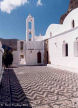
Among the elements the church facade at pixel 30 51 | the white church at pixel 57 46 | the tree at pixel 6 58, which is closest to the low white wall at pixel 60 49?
the white church at pixel 57 46

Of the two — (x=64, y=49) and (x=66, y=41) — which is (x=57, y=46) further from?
(x=66, y=41)

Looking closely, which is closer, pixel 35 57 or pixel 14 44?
pixel 35 57

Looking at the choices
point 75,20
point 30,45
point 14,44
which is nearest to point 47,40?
point 30,45

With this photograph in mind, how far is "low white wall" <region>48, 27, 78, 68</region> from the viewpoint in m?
13.0

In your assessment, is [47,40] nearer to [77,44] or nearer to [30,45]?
[30,45]

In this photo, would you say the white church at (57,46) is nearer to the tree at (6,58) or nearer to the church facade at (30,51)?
the church facade at (30,51)

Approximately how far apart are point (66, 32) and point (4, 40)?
111 feet

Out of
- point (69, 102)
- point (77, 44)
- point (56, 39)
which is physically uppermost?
point (56, 39)

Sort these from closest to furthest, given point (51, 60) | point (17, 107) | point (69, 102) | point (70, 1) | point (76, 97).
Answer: point (17, 107)
point (69, 102)
point (76, 97)
point (51, 60)
point (70, 1)

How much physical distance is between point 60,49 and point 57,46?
1.05 metres

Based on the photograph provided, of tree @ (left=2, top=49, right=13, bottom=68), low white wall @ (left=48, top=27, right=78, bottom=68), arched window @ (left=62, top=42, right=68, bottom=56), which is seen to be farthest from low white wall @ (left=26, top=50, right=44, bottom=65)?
arched window @ (left=62, top=42, right=68, bottom=56)

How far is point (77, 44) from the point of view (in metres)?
12.8

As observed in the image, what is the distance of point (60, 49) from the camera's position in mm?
16094

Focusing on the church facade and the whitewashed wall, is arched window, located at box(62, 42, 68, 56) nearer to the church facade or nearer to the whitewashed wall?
the whitewashed wall
